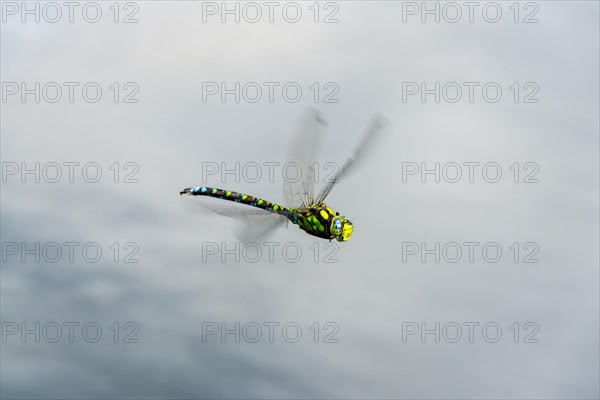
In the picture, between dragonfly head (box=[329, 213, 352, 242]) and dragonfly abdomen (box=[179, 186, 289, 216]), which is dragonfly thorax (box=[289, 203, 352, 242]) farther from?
dragonfly abdomen (box=[179, 186, 289, 216])

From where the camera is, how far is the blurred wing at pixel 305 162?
174 feet

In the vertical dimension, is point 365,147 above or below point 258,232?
above

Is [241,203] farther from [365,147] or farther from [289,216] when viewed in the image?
[365,147]

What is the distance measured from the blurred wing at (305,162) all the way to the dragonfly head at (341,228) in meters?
2.62

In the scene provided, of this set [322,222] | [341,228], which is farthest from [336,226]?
[322,222]

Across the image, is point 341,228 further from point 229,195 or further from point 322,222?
point 229,195

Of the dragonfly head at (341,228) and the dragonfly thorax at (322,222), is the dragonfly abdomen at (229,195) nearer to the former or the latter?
the dragonfly thorax at (322,222)

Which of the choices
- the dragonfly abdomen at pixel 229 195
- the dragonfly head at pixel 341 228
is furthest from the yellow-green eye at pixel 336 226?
the dragonfly abdomen at pixel 229 195

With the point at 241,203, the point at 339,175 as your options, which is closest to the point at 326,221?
the point at 339,175

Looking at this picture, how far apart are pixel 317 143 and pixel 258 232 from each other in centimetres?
662

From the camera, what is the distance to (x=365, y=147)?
52344 millimetres

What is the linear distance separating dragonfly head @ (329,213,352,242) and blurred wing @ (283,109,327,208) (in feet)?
8.59

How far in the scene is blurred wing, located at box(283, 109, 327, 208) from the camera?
5300 cm

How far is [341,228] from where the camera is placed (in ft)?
168
